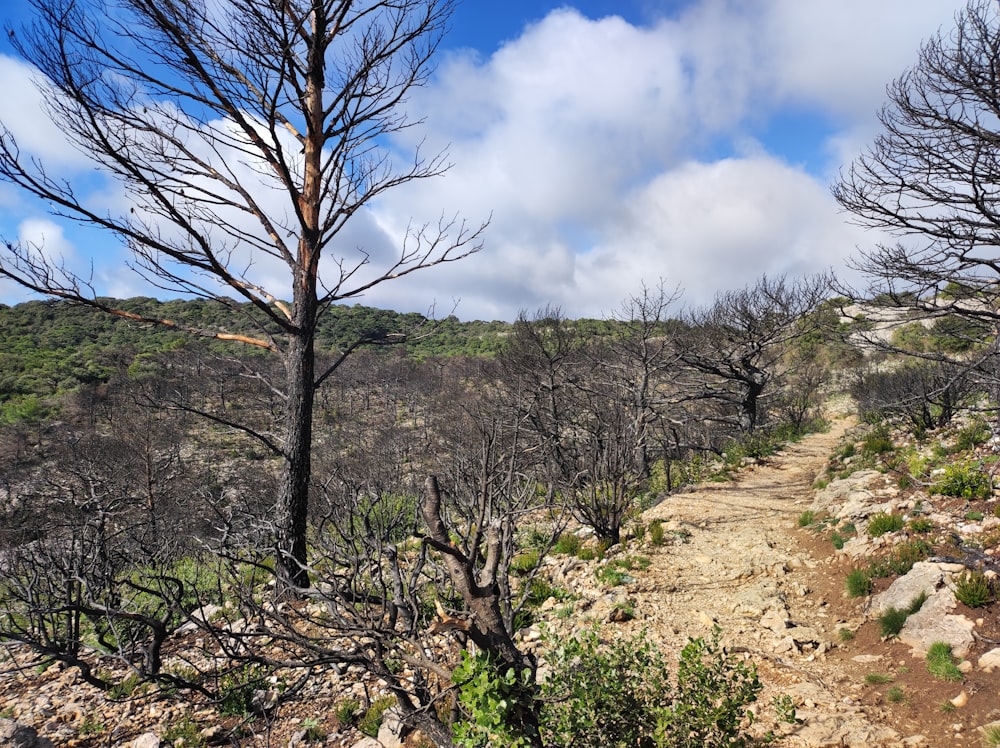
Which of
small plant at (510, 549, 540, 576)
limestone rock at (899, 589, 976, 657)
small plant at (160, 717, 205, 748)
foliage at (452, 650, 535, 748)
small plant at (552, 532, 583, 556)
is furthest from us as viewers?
small plant at (552, 532, 583, 556)

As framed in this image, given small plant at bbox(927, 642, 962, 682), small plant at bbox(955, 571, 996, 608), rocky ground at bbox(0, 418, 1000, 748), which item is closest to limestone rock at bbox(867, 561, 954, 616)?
rocky ground at bbox(0, 418, 1000, 748)

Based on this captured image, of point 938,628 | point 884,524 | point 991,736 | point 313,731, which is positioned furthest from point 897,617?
point 313,731

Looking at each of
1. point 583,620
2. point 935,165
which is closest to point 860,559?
point 583,620

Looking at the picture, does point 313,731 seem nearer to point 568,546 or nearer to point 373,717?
point 373,717

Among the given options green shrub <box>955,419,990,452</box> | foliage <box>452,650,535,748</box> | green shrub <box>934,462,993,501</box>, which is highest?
green shrub <box>955,419,990,452</box>

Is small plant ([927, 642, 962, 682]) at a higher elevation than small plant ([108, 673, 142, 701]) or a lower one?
higher

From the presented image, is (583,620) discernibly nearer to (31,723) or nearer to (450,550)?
(450,550)

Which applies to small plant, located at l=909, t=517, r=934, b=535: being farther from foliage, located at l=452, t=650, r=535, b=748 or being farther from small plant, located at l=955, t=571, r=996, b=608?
foliage, located at l=452, t=650, r=535, b=748

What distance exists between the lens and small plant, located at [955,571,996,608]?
421 cm

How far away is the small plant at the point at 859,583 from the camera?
208 inches

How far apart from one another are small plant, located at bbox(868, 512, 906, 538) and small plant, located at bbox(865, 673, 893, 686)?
271 centimetres

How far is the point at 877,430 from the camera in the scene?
12.5 metres

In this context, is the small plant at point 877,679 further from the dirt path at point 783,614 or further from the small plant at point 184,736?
the small plant at point 184,736

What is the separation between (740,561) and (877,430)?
29.4ft
